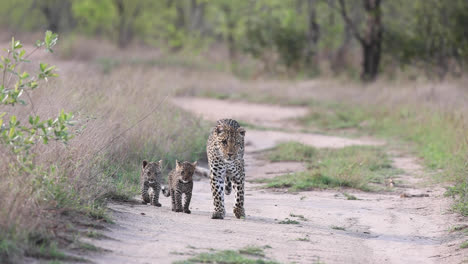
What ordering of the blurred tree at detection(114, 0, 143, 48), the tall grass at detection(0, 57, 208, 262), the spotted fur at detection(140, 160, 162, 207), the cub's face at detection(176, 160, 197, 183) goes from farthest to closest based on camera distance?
the blurred tree at detection(114, 0, 143, 48), the spotted fur at detection(140, 160, 162, 207), the cub's face at detection(176, 160, 197, 183), the tall grass at detection(0, 57, 208, 262)

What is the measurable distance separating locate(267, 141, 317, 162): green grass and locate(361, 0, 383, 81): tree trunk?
1491cm

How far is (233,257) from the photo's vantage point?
709 centimetres

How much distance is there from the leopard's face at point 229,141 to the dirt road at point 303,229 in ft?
2.68

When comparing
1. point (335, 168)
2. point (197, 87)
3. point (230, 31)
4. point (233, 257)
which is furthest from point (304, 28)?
point (233, 257)

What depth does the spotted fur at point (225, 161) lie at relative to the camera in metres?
9.14

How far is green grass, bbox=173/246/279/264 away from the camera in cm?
692

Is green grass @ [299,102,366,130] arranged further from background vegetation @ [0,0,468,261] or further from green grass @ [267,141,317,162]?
green grass @ [267,141,317,162]

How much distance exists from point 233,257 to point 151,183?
3012 mm

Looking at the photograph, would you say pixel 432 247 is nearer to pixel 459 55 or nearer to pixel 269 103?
pixel 269 103

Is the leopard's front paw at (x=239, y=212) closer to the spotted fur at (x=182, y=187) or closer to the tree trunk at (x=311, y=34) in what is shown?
the spotted fur at (x=182, y=187)

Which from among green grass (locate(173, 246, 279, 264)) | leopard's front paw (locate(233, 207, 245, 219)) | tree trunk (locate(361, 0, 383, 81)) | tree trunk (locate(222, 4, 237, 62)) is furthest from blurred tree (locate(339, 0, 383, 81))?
green grass (locate(173, 246, 279, 264))

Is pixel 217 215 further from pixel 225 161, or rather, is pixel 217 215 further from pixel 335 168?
pixel 335 168

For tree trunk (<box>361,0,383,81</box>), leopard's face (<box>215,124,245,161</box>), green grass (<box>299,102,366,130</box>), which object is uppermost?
tree trunk (<box>361,0,383,81</box>)

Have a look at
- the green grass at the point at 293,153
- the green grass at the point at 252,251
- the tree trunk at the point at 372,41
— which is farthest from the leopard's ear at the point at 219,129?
the tree trunk at the point at 372,41
